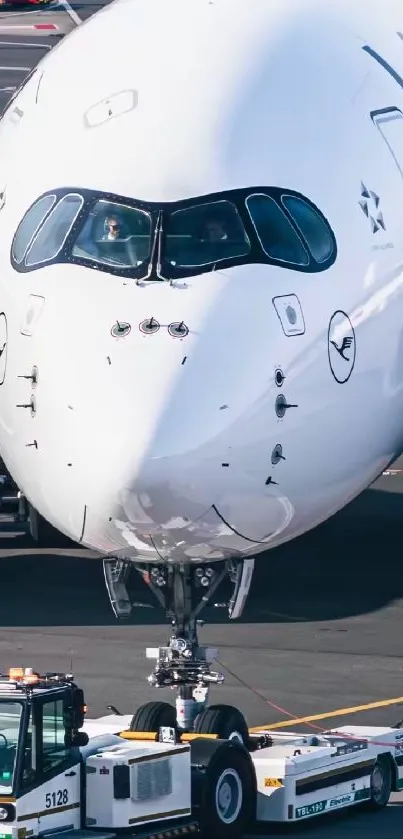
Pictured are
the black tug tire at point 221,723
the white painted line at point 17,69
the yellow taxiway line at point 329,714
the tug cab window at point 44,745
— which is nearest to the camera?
the tug cab window at point 44,745

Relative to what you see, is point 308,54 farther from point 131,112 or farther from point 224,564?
point 224,564

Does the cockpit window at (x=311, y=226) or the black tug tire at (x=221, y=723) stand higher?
the cockpit window at (x=311, y=226)

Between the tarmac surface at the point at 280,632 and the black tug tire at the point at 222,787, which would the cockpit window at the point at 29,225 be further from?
the tarmac surface at the point at 280,632

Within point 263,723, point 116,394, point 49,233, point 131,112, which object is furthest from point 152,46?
point 263,723

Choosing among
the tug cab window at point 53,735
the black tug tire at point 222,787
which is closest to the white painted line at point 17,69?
the black tug tire at point 222,787

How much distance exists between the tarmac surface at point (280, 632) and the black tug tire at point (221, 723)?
46.4 inches

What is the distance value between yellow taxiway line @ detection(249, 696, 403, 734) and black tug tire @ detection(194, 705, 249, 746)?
4.02 metres

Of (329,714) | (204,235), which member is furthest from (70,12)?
(204,235)

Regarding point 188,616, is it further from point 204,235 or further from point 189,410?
point 204,235

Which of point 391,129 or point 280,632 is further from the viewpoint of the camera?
point 280,632

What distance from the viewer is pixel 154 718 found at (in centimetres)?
2150

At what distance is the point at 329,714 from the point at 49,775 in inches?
302

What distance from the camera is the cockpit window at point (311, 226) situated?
19.0m

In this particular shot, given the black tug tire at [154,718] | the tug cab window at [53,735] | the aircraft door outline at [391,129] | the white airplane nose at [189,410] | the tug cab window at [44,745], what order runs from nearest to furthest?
the white airplane nose at [189,410] → the tug cab window at [44,745] → the tug cab window at [53,735] → the aircraft door outline at [391,129] → the black tug tire at [154,718]
